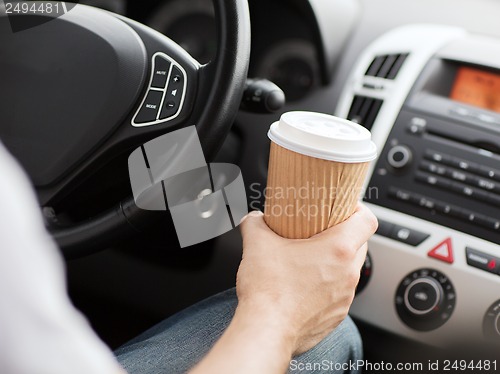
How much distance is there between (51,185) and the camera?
91 centimetres

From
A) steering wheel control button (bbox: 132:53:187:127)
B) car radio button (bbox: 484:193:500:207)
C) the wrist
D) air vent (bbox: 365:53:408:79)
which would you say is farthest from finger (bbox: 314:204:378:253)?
air vent (bbox: 365:53:408:79)

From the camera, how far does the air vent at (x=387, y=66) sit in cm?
120

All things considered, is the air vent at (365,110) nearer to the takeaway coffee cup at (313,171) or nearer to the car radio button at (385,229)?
the car radio button at (385,229)

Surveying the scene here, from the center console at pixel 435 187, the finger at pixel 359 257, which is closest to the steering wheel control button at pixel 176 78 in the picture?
the finger at pixel 359 257

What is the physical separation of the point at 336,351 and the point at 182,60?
0.47 meters

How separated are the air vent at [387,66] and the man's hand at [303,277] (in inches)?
20.6

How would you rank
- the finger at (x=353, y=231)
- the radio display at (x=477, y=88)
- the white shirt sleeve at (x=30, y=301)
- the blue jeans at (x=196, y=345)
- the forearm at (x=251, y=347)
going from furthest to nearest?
the radio display at (x=477, y=88) → the blue jeans at (x=196, y=345) → the finger at (x=353, y=231) → the forearm at (x=251, y=347) → the white shirt sleeve at (x=30, y=301)

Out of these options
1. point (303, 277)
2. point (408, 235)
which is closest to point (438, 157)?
point (408, 235)

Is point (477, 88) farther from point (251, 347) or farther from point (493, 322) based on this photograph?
point (251, 347)

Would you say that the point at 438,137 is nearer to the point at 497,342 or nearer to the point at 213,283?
the point at 497,342

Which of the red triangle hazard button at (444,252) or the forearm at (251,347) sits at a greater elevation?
the forearm at (251,347)

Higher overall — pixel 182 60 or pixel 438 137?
pixel 182 60

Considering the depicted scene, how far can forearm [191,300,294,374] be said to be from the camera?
0.58 metres

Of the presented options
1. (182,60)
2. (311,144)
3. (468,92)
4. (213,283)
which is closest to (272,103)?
(182,60)
